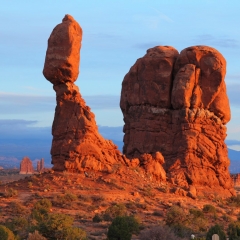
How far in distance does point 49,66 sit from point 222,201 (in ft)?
36.0

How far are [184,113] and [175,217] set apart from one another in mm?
8877

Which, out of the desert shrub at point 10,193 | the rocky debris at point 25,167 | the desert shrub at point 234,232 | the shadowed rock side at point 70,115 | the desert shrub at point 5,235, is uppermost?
the rocky debris at point 25,167

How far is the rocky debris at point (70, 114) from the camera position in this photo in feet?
126

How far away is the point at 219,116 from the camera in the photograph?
45.0m

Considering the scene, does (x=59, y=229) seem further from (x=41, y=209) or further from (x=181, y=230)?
(x=181, y=230)

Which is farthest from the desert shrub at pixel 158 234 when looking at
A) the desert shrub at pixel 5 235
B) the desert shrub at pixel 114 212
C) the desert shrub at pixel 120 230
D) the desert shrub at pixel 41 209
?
the desert shrub at pixel 5 235

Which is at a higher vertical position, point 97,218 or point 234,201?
point 234,201

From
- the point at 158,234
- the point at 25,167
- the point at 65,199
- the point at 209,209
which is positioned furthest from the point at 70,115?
the point at 25,167

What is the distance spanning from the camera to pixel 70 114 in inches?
1538

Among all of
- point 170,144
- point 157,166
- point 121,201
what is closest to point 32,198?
point 121,201

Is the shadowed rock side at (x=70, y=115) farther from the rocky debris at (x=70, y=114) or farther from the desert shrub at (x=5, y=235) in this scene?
the desert shrub at (x=5, y=235)

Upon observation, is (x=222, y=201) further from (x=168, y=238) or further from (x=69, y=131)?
(x=168, y=238)

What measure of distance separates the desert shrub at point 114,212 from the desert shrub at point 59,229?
3581 millimetres

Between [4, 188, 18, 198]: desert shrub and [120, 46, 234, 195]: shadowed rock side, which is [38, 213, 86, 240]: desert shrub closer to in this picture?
[4, 188, 18, 198]: desert shrub
